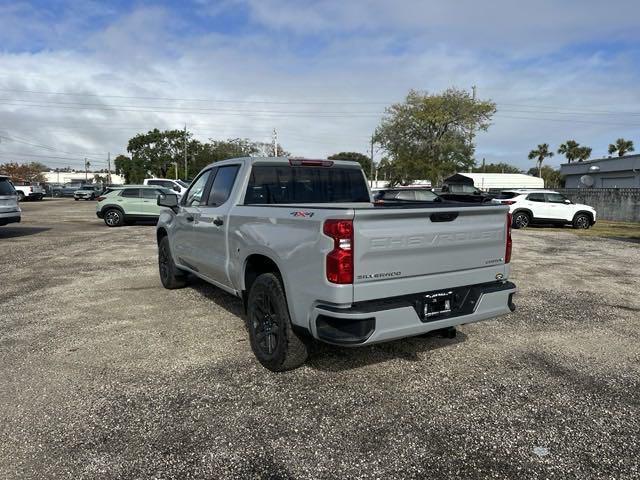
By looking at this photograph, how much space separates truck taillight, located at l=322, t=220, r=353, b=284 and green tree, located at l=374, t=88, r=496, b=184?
1774 inches

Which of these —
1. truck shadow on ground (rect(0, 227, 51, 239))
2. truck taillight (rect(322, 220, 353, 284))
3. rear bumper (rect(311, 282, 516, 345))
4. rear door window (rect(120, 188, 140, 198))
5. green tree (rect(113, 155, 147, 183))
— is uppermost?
green tree (rect(113, 155, 147, 183))

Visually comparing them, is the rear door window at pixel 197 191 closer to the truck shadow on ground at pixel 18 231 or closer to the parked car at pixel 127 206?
the truck shadow on ground at pixel 18 231

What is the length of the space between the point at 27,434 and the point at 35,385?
0.82 metres

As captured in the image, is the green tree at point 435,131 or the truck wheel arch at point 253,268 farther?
the green tree at point 435,131

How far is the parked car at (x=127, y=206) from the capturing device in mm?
17359

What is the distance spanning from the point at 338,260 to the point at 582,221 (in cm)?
1949

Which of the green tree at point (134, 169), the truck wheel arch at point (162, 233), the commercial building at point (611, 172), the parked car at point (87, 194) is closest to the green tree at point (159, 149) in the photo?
the green tree at point (134, 169)

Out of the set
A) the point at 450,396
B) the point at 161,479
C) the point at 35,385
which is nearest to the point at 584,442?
the point at 450,396

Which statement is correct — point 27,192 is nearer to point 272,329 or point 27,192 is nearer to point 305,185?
point 305,185

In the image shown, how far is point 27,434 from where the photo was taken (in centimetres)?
302

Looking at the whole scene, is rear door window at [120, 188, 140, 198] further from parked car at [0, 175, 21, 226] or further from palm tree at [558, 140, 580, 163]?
palm tree at [558, 140, 580, 163]

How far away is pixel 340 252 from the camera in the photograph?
3137mm

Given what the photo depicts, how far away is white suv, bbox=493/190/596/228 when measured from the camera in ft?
61.8

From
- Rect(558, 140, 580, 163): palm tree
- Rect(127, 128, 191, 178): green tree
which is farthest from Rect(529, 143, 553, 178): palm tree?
Rect(127, 128, 191, 178): green tree
